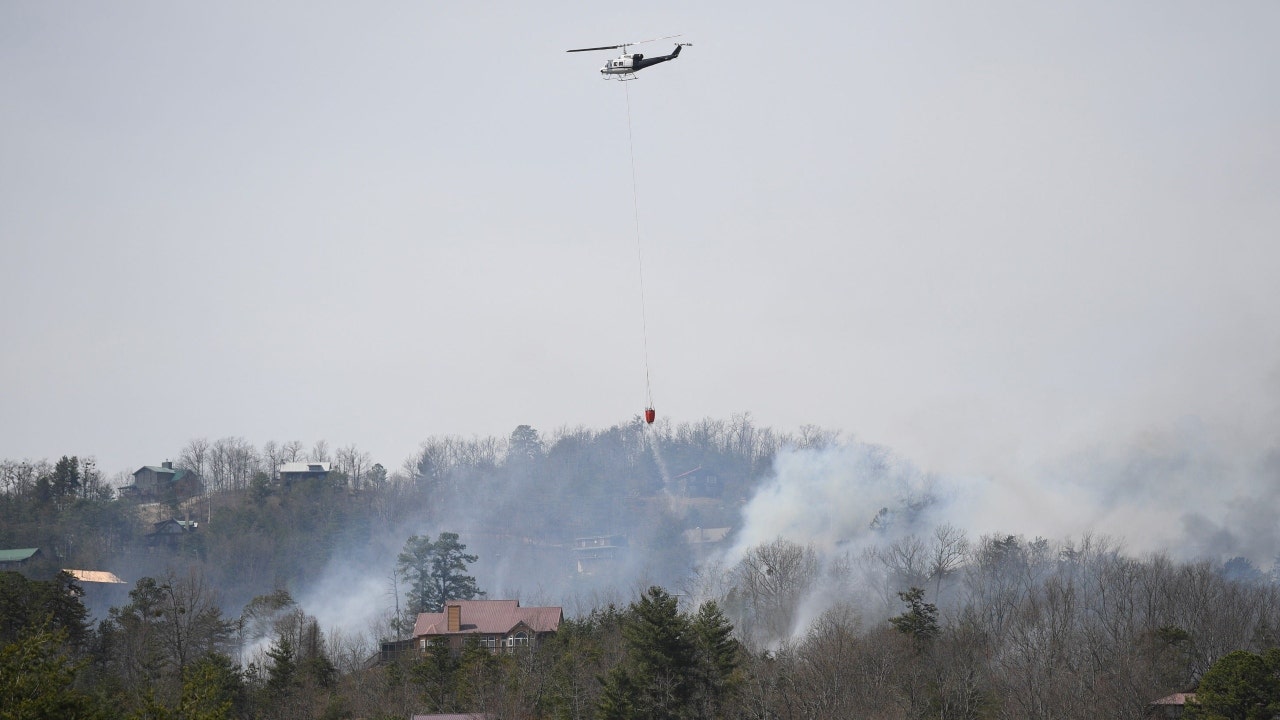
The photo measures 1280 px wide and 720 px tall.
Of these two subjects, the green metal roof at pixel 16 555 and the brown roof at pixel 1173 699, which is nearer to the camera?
the brown roof at pixel 1173 699

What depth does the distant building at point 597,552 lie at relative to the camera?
15938 cm

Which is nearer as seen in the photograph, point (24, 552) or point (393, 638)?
point (393, 638)

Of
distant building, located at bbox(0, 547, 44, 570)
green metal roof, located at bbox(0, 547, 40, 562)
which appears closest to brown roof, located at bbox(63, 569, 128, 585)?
distant building, located at bbox(0, 547, 44, 570)

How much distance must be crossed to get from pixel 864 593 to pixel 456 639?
42.5 metres

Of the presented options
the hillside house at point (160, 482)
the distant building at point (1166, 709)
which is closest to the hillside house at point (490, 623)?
the distant building at point (1166, 709)

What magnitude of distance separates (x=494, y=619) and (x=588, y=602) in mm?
39953

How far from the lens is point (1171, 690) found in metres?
61.6

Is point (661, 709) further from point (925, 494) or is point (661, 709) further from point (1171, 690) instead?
point (925, 494)

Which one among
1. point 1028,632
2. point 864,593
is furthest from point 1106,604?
point 864,593

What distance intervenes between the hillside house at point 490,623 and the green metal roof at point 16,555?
183 feet

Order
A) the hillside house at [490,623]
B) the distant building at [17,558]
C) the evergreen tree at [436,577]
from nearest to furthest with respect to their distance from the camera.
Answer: the hillside house at [490,623], the evergreen tree at [436,577], the distant building at [17,558]

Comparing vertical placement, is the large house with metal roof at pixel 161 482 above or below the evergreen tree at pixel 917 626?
above

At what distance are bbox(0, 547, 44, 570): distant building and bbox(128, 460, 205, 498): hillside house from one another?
3633 centimetres

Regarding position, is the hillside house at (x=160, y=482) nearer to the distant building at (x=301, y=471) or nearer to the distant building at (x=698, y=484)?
the distant building at (x=301, y=471)
